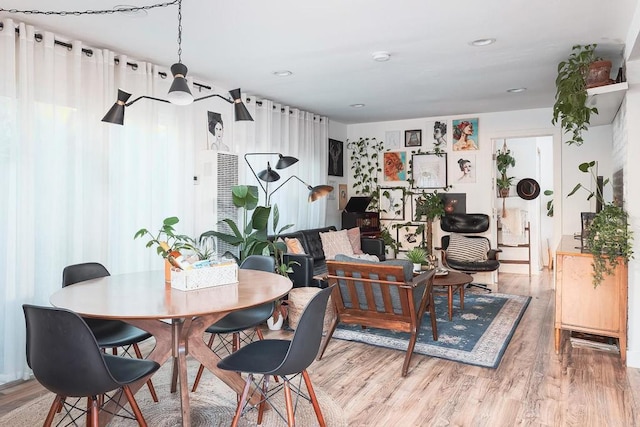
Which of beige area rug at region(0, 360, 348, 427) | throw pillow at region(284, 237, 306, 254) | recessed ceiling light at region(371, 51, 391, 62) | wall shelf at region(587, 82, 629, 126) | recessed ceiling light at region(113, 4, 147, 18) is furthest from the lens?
throw pillow at region(284, 237, 306, 254)

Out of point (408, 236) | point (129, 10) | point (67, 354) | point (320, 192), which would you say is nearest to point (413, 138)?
point (408, 236)

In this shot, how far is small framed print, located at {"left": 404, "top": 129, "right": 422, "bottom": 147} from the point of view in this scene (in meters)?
7.29

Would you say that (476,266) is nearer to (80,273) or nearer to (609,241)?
(609,241)

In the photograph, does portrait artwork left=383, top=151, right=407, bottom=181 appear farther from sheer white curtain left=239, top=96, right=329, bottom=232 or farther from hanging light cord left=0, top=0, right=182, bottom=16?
hanging light cord left=0, top=0, right=182, bottom=16

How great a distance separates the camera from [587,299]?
363 cm

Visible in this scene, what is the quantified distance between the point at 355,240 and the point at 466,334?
248 centimetres

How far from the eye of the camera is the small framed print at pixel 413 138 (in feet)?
23.9

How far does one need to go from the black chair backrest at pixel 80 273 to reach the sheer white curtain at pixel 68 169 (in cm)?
61

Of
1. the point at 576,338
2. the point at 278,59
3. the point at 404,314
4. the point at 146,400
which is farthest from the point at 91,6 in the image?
the point at 576,338

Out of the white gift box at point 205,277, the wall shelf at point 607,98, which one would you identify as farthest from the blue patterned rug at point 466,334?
the wall shelf at point 607,98

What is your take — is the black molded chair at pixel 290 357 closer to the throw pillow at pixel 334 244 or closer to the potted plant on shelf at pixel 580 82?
the potted plant on shelf at pixel 580 82

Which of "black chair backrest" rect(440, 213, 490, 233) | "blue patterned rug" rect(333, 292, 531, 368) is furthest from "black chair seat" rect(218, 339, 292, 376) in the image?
"black chair backrest" rect(440, 213, 490, 233)

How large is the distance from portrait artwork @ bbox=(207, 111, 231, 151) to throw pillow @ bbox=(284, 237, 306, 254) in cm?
128

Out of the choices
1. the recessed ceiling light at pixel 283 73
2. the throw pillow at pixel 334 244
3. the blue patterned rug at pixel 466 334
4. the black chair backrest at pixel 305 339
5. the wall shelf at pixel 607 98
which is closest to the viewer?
the black chair backrest at pixel 305 339
